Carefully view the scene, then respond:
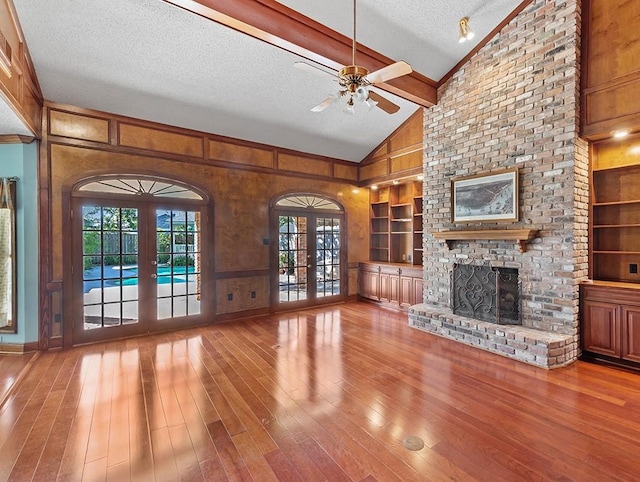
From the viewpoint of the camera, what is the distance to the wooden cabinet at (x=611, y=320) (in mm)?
3449

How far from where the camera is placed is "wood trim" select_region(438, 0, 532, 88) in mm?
4145

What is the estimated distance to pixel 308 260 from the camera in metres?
6.67

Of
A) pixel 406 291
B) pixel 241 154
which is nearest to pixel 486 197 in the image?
pixel 406 291

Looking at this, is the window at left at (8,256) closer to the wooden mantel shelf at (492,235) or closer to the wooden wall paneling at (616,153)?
the wooden mantel shelf at (492,235)

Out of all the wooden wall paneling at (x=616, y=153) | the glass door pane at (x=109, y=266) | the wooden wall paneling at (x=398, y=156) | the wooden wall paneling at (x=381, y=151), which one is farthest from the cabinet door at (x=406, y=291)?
the glass door pane at (x=109, y=266)

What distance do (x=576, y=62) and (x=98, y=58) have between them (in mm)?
5732

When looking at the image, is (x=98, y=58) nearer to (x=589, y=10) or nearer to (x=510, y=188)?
(x=510, y=188)

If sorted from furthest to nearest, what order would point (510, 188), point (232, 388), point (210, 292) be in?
point (210, 292), point (510, 188), point (232, 388)

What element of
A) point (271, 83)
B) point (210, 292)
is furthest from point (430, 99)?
point (210, 292)

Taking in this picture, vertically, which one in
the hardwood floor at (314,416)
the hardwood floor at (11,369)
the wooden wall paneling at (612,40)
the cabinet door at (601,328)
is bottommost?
the hardwood floor at (314,416)

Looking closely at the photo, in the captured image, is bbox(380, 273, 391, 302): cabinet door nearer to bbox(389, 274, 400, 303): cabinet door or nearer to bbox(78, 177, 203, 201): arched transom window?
bbox(389, 274, 400, 303): cabinet door

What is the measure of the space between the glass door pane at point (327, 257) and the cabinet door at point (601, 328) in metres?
4.35

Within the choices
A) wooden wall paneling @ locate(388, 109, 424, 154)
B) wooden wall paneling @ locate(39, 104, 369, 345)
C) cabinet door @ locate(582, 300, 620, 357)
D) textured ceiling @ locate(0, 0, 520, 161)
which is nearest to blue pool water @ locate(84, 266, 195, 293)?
wooden wall paneling @ locate(39, 104, 369, 345)

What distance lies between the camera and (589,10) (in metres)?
3.78
